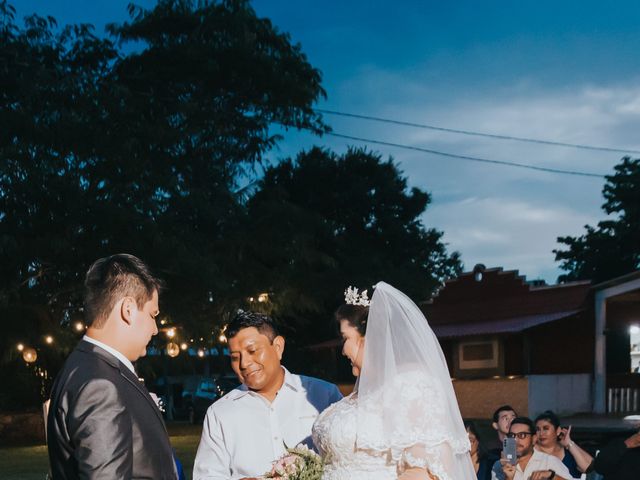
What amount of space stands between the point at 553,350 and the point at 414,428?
2292 centimetres

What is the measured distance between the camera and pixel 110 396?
267 centimetres

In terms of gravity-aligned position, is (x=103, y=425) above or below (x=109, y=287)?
below

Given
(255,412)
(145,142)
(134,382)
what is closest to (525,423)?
(255,412)

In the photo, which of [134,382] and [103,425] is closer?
[103,425]

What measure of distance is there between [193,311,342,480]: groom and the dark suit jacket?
1820 millimetres

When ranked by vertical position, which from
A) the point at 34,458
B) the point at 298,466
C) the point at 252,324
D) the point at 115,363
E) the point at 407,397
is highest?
the point at 252,324

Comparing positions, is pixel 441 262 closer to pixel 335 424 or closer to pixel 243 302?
pixel 243 302

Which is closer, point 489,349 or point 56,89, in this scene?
point 56,89

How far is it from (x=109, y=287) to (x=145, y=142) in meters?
19.3

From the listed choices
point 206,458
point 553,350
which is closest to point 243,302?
point 553,350

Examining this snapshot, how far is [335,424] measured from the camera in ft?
13.8

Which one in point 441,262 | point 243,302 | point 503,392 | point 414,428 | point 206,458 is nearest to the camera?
point 414,428

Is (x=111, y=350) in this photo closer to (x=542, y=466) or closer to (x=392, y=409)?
(x=392, y=409)

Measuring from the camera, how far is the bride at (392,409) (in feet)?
12.7
